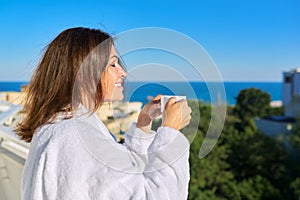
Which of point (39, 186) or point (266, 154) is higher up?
point (39, 186)

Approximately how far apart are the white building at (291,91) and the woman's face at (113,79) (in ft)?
46.3

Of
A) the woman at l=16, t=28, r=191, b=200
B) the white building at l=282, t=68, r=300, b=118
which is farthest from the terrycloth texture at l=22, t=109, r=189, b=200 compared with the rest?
the white building at l=282, t=68, r=300, b=118

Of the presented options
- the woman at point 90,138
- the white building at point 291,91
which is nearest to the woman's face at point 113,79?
the woman at point 90,138

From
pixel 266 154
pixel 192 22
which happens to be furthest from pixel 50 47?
pixel 192 22

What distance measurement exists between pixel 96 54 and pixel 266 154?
32.3 feet

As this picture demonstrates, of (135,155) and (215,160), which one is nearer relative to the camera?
(135,155)

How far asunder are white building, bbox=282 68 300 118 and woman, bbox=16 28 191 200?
14109 mm

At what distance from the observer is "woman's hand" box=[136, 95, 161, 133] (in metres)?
0.41

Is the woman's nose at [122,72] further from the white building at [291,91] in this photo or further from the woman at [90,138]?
the white building at [291,91]

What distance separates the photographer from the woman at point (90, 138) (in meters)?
0.37

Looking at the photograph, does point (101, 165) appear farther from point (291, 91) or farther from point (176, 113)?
point (291, 91)

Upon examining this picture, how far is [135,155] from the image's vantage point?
38 centimetres

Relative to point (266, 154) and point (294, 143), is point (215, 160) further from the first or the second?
point (294, 143)

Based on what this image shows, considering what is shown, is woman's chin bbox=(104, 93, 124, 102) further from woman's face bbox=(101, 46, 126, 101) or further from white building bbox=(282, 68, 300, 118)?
white building bbox=(282, 68, 300, 118)
